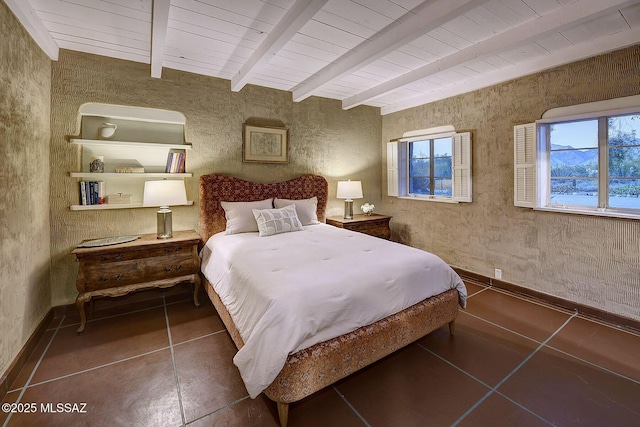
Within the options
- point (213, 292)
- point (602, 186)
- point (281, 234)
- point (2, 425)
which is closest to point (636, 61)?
point (602, 186)

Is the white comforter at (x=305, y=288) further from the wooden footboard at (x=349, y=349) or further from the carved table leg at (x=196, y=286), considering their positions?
the carved table leg at (x=196, y=286)

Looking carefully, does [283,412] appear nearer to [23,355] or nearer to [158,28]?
[23,355]

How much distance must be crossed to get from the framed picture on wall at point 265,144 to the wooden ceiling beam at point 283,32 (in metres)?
0.69

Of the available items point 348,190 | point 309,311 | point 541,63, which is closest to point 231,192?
point 348,190

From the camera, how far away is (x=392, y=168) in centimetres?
468

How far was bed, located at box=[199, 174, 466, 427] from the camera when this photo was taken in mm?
1503

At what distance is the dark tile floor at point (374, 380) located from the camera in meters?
1.61

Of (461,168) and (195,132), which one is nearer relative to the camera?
(195,132)

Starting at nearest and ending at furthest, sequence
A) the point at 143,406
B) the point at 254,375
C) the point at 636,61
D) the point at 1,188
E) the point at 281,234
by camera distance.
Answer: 1. the point at 254,375
2. the point at 143,406
3. the point at 1,188
4. the point at 636,61
5. the point at 281,234

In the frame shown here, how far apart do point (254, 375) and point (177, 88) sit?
3132 mm

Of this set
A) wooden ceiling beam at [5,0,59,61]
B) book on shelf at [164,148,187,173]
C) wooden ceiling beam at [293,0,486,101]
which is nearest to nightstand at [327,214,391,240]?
wooden ceiling beam at [293,0,486,101]

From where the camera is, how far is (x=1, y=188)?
182cm

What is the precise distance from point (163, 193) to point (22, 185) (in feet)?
3.23

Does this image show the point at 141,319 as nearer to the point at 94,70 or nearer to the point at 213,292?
the point at 213,292
